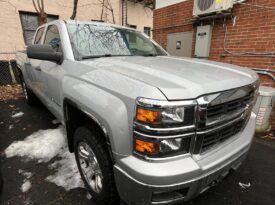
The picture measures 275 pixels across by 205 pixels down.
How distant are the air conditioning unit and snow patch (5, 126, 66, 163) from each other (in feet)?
13.7

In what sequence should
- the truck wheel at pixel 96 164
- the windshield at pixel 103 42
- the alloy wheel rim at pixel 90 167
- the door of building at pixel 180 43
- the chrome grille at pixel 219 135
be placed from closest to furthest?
the chrome grille at pixel 219 135
the truck wheel at pixel 96 164
the alloy wheel rim at pixel 90 167
the windshield at pixel 103 42
the door of building at pixel 180 43

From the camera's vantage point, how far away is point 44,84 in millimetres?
2959

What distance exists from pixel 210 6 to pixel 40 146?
456cm

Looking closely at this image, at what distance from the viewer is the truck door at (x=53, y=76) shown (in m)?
2.35

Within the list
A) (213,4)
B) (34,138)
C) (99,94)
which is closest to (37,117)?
Answer: (34,138)

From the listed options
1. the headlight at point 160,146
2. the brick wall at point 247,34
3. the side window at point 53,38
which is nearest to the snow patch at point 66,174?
the headlight at point 160,146

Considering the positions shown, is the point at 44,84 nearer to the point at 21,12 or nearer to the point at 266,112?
the point at 266,112

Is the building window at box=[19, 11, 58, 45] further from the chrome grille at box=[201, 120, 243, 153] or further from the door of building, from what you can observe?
the chrome grille at box=[201, 120, 243, 153]

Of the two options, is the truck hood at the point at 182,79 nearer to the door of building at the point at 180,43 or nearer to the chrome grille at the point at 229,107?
the chrome grille at the point at 229,107

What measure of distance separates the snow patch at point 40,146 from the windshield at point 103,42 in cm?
162

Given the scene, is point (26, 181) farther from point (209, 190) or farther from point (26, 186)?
point (209, 190)

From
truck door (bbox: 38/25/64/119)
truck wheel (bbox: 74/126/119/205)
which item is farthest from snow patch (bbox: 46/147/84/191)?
truck door (bbox: 38/25/64/119)

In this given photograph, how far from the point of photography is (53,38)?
277 cm

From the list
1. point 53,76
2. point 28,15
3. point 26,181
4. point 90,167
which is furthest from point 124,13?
point 90,167
